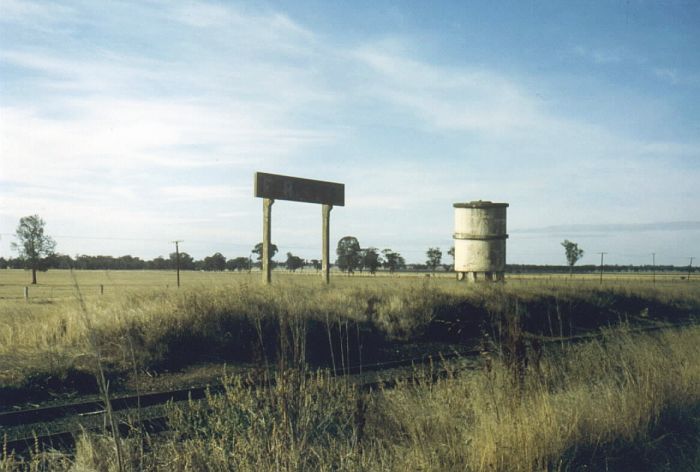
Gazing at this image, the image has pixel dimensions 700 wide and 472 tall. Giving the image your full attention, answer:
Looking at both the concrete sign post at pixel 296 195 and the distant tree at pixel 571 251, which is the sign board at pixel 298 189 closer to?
the concrete sign post at pixel 296 195

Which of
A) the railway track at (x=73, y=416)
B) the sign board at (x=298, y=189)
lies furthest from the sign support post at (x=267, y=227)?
the railway track at (x=73, y=416)

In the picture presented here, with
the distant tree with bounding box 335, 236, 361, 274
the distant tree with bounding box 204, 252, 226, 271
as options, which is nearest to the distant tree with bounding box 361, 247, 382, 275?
the distant tree with bounding box 335, 236, 361, 274

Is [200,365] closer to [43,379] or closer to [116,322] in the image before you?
[116,322]

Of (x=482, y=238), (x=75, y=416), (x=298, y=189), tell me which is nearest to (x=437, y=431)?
(x=75, y=416)

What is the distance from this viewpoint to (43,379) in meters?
7.74

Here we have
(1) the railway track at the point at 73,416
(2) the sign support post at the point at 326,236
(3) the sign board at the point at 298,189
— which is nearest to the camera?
(1) the railway track at the point at 73,416

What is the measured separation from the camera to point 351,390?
19.4 feet

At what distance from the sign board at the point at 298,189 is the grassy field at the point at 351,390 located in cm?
440

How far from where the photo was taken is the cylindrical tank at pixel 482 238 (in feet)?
66.4

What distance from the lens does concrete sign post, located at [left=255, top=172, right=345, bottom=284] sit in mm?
16094

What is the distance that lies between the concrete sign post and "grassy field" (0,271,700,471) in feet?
12.0

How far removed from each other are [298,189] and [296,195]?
8.9 inches

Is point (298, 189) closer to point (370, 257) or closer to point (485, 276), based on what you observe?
point (485, 276)

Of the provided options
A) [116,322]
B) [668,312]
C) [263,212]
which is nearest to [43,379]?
[116,322]
